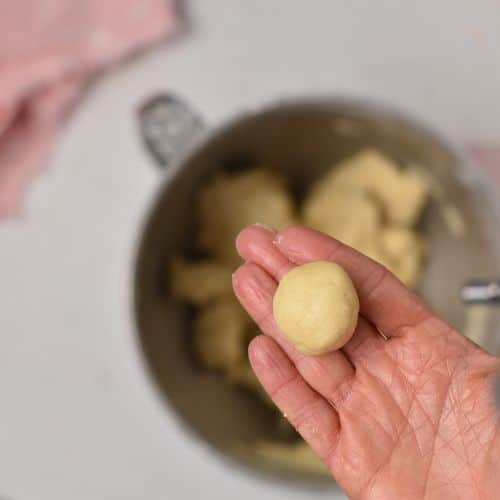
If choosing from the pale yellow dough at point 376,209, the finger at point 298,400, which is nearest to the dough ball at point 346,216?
the pale yellow dough at point 376,209

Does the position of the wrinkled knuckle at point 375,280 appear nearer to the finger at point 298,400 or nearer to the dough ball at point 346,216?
the finger at point 298,400

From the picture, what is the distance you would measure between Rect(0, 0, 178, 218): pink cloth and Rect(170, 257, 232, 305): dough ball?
0.71 feet

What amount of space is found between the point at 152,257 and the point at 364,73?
355mm

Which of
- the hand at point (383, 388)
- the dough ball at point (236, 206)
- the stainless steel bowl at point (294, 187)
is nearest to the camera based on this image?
the hand at point (383, 388)

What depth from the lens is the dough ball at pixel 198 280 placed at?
87 cm

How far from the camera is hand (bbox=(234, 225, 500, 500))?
616mm

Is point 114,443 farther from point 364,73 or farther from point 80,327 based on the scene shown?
point 364,73

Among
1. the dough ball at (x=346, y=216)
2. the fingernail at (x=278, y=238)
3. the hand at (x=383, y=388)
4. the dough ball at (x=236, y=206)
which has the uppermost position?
the dough ball at (x=236, y=206)

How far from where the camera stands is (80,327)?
0.88 meters

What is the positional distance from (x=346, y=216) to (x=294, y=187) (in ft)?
0.30

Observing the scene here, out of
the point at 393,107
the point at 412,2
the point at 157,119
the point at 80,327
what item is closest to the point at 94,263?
the point at 80,327

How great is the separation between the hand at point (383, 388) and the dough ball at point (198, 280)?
0.19 metres

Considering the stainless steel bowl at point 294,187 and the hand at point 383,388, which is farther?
the stainless steel bowl at point 294,187

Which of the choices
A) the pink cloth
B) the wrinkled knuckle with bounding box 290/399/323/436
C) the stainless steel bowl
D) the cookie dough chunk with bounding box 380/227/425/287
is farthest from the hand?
the pink cloth
